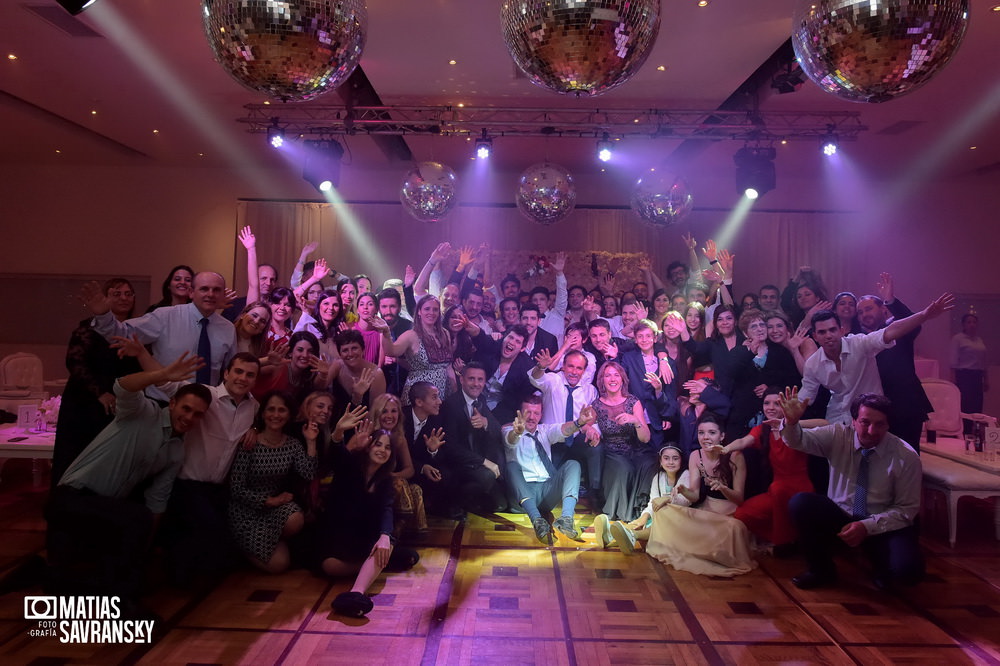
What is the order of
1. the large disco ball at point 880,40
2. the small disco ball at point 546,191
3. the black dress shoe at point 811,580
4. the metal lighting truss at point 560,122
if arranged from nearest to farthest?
the large disco ball at point 880,40, the black dress shoe at point 811,580, the small disco ball at point 546,191, the metal lighting truss at point 560,122

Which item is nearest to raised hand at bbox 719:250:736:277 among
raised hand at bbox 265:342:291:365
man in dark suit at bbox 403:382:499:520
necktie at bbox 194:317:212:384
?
man in dark suit at bbox 403:382:499:520

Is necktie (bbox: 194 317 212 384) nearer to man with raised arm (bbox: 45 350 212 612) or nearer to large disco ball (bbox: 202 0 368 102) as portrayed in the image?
man with raised arm (bbox: 45 350 212 612)

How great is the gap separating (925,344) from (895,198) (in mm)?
2129

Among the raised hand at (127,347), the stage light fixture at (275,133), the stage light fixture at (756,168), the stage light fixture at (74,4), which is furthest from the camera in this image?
the stage light fixture at (756,168)

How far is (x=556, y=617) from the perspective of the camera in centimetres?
300

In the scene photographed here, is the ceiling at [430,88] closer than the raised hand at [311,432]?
No

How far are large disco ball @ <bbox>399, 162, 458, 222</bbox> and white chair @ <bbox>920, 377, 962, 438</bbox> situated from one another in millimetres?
4279

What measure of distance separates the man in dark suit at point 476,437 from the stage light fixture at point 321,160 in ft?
10.9

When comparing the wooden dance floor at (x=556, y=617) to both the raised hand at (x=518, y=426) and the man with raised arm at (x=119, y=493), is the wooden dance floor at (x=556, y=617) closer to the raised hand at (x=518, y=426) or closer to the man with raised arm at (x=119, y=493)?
the man with raised arm at (x=119, y=493)

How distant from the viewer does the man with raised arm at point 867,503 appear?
133 inches

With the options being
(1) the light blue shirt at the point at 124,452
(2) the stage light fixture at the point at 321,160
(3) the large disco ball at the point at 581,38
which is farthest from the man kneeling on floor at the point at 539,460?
(2) the stage light fixture at the point at 321,160

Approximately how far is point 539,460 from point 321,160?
4.11 meters

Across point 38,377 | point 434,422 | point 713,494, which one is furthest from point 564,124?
point 38,377

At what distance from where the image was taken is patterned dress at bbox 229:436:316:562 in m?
3.38
